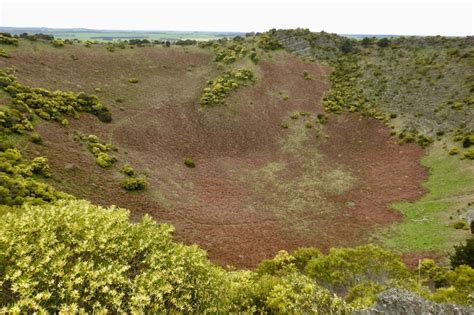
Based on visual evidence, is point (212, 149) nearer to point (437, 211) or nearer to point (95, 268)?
point (437, 211)

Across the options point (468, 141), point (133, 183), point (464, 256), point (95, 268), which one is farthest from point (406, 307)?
point (468, 141)

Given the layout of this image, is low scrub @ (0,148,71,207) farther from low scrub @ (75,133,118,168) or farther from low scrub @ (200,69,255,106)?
low scrub @ (200,69,255,106)

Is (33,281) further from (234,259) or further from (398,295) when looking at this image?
(234,259)

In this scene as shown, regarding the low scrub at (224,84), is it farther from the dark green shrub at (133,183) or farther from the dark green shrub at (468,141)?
the dark green shrub at (468,141)

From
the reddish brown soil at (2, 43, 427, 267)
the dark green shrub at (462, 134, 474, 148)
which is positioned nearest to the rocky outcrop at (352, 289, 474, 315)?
the reddish brown soil at (2, 43, 427, 267)

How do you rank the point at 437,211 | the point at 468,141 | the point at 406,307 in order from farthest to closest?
the point at 468,141, the point at 437,211, the point at 406,307

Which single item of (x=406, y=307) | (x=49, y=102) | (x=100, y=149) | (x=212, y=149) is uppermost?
(x=406, y=307)

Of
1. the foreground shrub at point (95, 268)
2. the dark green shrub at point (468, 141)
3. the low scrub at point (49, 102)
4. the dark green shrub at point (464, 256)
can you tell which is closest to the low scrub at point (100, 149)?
the low scrub at point (49, 102)
